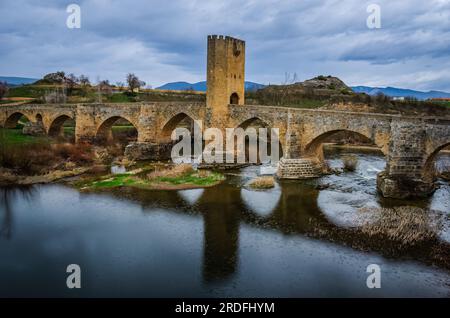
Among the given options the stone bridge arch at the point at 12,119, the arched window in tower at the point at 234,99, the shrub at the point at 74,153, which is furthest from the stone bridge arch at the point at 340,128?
the stone bridge arch at the point at 12,119

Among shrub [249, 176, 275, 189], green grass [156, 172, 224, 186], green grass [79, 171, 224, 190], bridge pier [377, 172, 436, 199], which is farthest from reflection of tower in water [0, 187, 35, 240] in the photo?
bridge pier [377, 172, 436, 199]

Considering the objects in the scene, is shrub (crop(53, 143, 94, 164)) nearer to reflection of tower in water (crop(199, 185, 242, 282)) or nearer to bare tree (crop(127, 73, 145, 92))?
reflection of tower in water (crop(199, 185, 242, 282))

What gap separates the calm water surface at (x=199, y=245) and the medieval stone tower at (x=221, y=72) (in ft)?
26.9

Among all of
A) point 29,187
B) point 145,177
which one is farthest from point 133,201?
point 29,187

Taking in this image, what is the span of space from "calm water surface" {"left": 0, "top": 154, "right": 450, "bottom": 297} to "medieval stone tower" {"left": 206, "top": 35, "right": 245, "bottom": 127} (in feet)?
26.9

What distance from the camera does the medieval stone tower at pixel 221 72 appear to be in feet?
83.6

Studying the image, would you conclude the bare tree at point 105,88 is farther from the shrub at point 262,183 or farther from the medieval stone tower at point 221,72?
the shrub at point 262,183

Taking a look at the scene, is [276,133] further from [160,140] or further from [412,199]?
[160,140]

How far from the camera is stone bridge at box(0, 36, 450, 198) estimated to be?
57.4 feet

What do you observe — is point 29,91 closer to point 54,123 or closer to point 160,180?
point 54,123

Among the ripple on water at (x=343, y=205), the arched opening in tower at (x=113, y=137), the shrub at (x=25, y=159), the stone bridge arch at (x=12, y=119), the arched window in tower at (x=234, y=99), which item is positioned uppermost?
the arched window in tower at (x=234, y=99)

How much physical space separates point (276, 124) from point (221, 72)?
550 centimetres

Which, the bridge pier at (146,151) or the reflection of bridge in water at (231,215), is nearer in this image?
the reflection of bridge in water at (231,215)
